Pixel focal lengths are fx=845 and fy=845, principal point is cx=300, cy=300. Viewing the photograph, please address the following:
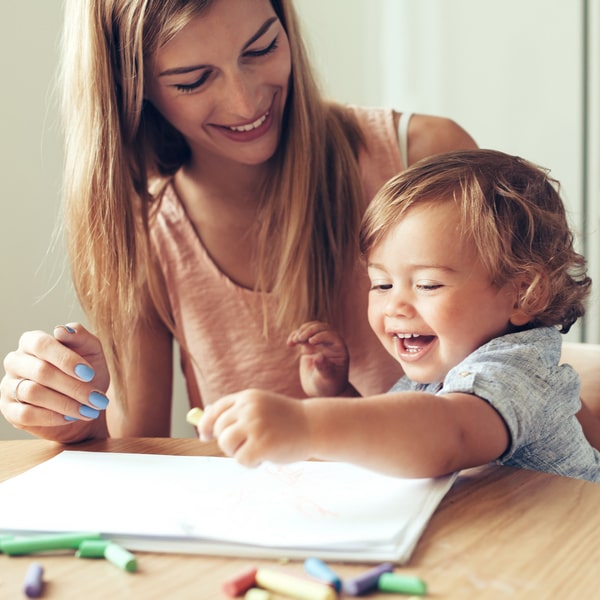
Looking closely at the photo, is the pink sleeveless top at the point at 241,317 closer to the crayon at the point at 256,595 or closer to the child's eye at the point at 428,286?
the child's eye at the point at 428,286

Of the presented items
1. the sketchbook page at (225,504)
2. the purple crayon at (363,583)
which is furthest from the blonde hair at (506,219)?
the purple crayon at (363,583)

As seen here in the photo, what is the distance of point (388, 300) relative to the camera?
0.88 metres


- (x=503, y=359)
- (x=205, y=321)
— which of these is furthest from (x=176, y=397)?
(x=503, y=359)

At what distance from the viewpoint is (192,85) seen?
1085mm

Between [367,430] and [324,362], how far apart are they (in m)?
0.46

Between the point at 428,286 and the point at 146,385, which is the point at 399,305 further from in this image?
the point at 146,385

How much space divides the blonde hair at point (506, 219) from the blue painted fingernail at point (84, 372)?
0.33m

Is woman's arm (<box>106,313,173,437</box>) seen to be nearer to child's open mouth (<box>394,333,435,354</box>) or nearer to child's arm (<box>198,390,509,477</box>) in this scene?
child's open mouth (<box>394,333,435,354</box>)

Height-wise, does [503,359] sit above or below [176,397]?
above

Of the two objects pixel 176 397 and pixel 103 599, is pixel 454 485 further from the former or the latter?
pixel 176 397

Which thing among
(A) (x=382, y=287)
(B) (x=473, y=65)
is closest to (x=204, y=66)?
(A) (x=382, y=287)

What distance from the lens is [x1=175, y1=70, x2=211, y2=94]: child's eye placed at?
1078 mm

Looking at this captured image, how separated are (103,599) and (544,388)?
1.40 feet

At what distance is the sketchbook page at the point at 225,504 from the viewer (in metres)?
0.59
